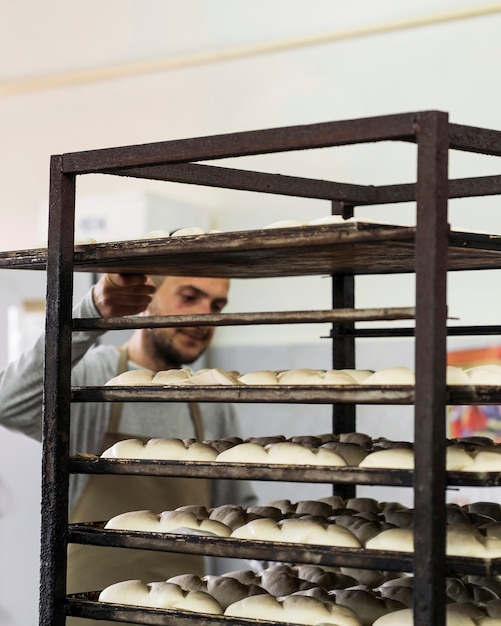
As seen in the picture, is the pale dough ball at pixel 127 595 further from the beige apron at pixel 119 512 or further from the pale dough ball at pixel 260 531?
the beige apron at pixel 119 512

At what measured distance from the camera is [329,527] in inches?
61.3

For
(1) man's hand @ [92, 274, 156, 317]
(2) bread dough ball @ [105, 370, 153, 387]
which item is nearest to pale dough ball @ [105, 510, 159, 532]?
(2) bread dough ball @ [105, 370, 153, 387]

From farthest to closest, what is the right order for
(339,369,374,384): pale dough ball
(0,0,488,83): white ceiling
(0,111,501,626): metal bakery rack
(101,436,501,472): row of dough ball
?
(0,0,488,83): white ceiling < (339,369,374,384): pale dough ball < (101,436,501,472): row of dough ball < (0,111,501,626): metal bakery rack

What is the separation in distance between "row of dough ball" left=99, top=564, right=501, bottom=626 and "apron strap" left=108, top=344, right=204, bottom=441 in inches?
47.9

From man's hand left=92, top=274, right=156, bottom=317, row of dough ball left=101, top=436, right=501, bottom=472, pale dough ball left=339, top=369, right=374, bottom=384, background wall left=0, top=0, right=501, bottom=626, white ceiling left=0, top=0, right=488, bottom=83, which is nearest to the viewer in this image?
row of dough ball left=101, top=436, right=501, bottom=472

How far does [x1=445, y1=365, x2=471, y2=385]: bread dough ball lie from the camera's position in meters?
1.47

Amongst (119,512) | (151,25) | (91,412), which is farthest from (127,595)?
(151,25)

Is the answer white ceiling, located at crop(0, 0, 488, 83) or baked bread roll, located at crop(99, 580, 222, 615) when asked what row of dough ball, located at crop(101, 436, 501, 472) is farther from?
white ceiling, located at crop(0, 0, 488, 83)

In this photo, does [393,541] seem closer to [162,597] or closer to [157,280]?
[162,597]

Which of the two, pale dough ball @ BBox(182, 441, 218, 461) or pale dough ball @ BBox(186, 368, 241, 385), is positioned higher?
pale dough ball @ BBox(186, 368, 241, 385)

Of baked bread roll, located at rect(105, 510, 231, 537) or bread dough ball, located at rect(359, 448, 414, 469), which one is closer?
bread dough ball, located at rect(359, 448, 414, 469)

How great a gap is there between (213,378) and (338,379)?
0.67 feet

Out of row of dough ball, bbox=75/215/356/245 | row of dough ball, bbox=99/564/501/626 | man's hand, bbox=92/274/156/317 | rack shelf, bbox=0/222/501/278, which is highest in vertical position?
row of dough ball, bbox=75/215/356/245

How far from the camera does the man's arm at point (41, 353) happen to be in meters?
2.29
